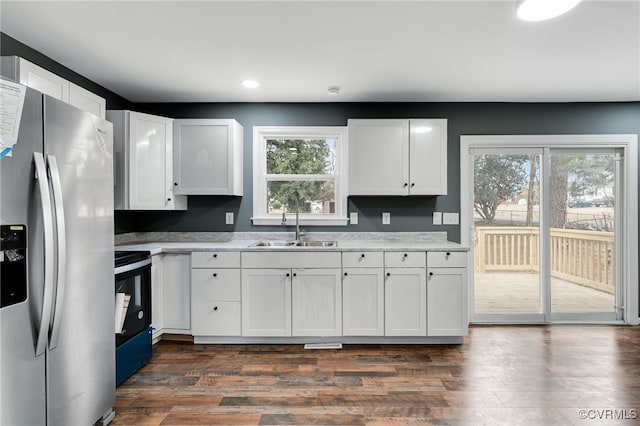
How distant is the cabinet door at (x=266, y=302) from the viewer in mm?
2986

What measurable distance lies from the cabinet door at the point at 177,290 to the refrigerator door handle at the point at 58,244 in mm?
1525

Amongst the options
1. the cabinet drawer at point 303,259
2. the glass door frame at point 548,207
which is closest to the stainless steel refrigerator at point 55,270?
the cabinet drawer at point 303,259

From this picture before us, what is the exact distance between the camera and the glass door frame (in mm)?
3531

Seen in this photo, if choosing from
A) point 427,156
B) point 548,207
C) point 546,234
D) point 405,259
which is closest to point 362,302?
point 405,259

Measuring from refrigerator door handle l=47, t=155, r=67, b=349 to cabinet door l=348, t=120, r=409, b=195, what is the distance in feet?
7.64

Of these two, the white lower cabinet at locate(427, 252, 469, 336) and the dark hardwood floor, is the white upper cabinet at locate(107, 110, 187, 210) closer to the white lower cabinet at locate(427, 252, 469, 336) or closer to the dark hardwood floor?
the dark hardwood floor

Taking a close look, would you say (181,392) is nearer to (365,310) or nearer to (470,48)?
→ (365,310)

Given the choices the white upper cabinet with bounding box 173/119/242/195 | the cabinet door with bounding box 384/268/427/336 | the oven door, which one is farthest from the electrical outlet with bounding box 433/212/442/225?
the oven door

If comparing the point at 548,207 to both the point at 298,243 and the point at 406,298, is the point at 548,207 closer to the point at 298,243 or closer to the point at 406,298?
the point at 406,298

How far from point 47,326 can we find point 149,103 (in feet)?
9.07

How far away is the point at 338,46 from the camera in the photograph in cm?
232

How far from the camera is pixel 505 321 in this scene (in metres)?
3.57

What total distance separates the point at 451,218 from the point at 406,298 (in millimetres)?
1110

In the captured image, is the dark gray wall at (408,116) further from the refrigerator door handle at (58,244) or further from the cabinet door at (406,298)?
the refrigerator door handle at (58,244)
